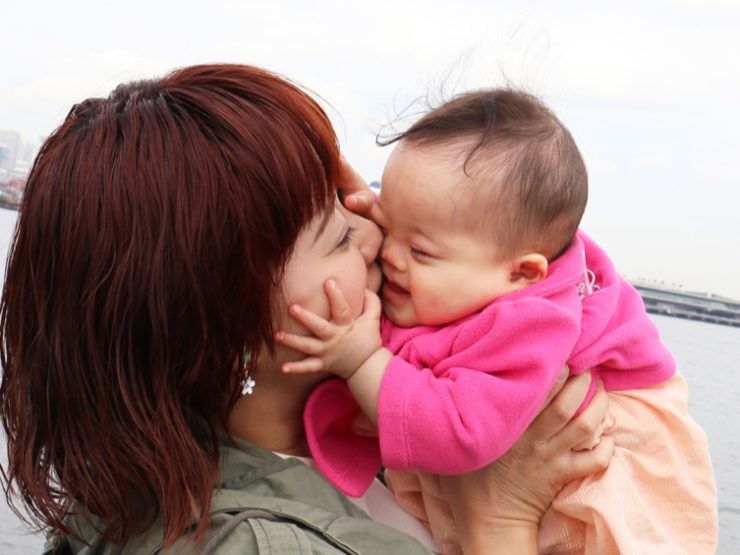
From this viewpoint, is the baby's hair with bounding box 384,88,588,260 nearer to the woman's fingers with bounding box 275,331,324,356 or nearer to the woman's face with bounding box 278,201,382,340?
the woman's face with bounding box 278,201,382,340

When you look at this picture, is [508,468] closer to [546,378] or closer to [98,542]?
[546,378]

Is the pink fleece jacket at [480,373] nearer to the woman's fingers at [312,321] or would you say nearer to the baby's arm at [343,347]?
the baby's arm at [343,347]

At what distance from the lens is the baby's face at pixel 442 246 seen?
5.91 ft

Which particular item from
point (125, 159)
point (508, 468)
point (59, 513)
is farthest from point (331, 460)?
point (125, 159)

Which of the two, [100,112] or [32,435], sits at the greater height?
[100,112]

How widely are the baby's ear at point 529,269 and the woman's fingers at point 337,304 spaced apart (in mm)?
339

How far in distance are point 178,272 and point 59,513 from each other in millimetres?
504

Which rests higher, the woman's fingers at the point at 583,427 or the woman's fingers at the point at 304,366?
the woman's fingers at the point at 304,366

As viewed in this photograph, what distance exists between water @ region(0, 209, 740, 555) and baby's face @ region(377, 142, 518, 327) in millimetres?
717

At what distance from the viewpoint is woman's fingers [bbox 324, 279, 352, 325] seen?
5.53ft

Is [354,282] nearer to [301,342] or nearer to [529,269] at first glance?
→ [301,342]

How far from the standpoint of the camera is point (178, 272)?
4.91 ft

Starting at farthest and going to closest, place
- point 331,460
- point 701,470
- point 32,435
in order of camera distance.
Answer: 1. point 701,470
2. point 331,460
3. point 32,435

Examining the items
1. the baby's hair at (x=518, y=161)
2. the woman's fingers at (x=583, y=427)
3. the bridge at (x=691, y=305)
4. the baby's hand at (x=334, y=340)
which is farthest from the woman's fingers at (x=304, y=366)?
the bridge at (x=691, y=305)
